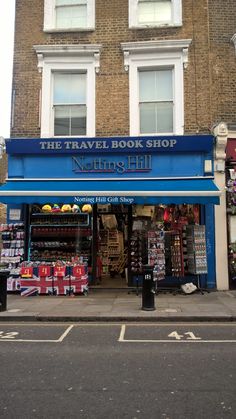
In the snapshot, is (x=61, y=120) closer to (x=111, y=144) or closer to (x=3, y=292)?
(x=111, y=144)

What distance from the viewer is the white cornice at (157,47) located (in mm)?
13383

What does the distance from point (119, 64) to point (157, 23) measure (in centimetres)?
185

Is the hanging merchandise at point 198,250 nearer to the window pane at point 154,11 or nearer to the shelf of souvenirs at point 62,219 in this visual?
the shelf of souvenirs at point 62,219

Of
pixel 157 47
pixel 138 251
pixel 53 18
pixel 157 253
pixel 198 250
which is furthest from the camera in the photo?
pixel 53 18

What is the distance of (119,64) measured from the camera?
13.6m

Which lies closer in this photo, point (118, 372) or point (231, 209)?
point (118, 372)

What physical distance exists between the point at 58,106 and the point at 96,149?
2176 millimetres

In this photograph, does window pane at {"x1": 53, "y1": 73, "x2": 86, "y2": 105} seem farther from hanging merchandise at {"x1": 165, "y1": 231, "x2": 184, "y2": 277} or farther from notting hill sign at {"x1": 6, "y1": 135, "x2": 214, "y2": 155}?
hanging merchandise at {"x1": 165, "y1": 231, "x2": 184, "y2": 277}

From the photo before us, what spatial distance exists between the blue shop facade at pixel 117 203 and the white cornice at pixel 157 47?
276 centimetres

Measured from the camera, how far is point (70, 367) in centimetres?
586

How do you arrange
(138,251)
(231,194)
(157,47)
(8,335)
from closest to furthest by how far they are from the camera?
1. (8,335)
2. (231,194)
3. (138,251)
4. (157,47)

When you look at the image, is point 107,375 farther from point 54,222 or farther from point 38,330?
point 54,222

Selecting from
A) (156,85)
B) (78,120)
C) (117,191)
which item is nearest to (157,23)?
(156,85)

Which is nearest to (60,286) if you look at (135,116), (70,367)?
(135,116)
